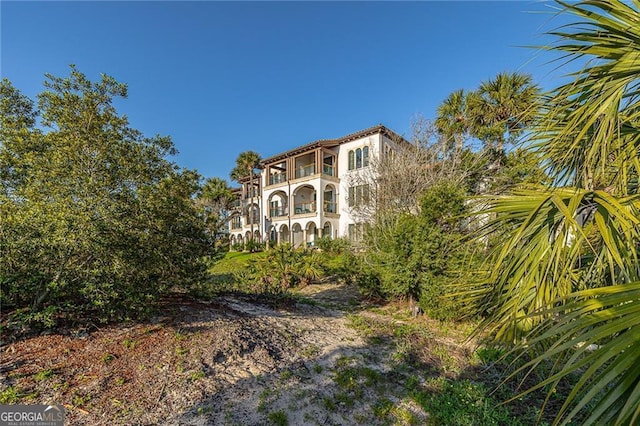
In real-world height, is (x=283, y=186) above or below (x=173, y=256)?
above

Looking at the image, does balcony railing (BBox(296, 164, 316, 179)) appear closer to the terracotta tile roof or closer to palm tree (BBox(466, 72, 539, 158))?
the terracotta tile roof

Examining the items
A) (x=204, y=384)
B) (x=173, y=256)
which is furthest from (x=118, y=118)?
(x=204, y=384)

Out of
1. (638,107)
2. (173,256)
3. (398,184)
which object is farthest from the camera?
(398,184)

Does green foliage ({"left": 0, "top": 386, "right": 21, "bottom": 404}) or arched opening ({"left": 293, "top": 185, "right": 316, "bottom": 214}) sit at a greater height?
arched opening ({"left": 293, "top": 185, "right": 316, "bottom": 214})

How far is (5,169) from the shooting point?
499cm

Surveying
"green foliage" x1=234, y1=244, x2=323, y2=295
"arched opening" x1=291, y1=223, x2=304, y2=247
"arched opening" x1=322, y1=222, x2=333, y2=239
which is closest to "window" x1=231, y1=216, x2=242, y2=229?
"arched opening" x1=291, y1=223, x2=304, y2=247

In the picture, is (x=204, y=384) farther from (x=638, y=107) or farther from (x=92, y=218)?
(x=638, y=107)

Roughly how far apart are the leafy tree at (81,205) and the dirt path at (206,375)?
763 millimetres

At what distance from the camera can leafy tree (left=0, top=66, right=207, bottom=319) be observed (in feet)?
13.7

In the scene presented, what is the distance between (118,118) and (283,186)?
2079 centimetres

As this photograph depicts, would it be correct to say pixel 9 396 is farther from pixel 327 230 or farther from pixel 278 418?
pixel 327 230

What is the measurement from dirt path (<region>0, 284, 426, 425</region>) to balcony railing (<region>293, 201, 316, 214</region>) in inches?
741

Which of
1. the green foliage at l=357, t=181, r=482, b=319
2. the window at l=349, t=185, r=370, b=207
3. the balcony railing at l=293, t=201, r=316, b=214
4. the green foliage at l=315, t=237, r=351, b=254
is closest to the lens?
the green foliage at l=357, t=181, r=482, b=319

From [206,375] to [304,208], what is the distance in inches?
859
